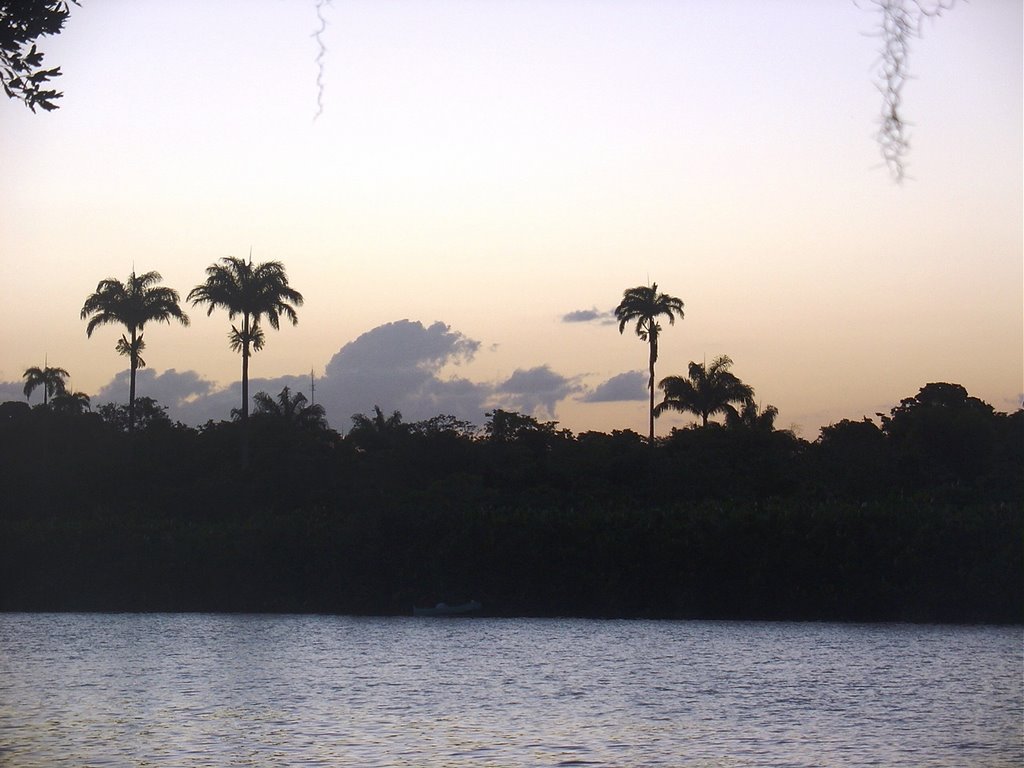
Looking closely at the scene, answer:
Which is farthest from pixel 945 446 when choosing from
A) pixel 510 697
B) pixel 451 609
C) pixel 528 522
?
pixel 510 697

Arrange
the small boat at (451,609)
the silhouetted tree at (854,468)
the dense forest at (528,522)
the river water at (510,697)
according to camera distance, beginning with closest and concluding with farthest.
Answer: the river water at (510,697) < the dense forest at (528,522) < the small boat at (451,609) < the silhouetted tree at (854,468)

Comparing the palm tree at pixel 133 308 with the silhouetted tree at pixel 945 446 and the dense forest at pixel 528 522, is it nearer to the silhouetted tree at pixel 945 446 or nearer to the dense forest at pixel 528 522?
the dense forest at pixel 528 522

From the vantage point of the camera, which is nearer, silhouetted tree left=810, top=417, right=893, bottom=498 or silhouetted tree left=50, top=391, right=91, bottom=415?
silhouetted tree left=810, top=417, right=893, bottom=498

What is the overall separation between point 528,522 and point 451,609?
14.0 ft

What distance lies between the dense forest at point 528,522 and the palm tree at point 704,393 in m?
2.94

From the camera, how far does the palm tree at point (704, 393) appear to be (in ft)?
215

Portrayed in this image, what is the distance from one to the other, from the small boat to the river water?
601cm

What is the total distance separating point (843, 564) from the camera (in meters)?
44.9

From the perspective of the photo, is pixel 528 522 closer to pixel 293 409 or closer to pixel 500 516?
pixel 500 516

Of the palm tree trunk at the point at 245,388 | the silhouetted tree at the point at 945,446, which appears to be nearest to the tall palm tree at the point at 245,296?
the palm tree trunk at the point at 245,388

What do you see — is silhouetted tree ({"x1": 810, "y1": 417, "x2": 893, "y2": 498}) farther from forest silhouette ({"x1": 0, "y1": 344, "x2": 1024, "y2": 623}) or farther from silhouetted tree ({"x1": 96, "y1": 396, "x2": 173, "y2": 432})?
silhouetted tree ({"x1": 96, "y1": 396, "x2": 173, "y2": 432})

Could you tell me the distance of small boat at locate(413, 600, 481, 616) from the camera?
1842 inches

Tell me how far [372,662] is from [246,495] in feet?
81.0

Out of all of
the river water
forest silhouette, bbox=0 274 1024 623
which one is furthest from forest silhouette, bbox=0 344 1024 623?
the river water
